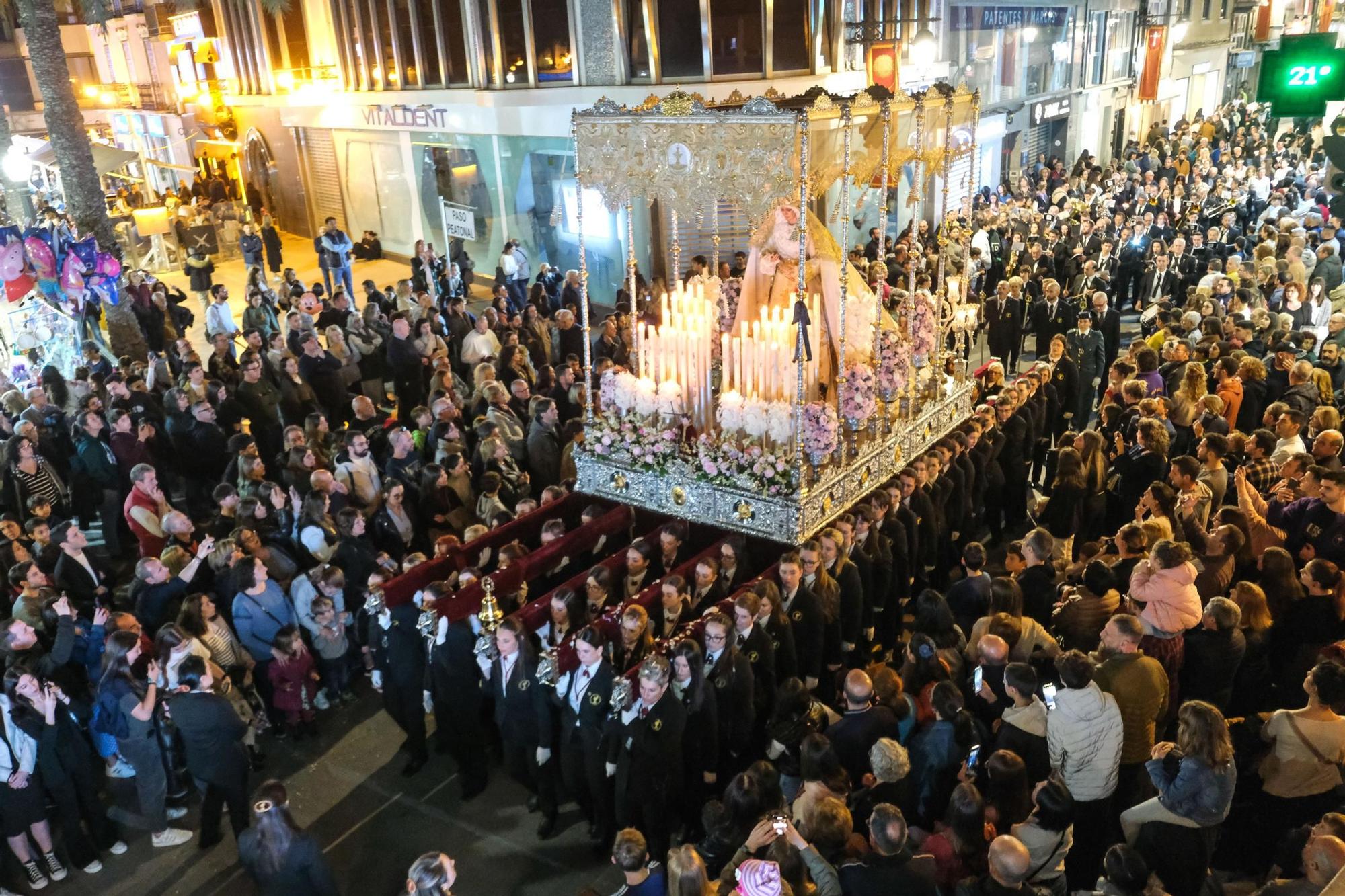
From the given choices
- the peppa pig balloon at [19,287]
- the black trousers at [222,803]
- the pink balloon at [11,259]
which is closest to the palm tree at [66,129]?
the peppa pig balloon at [19,287]

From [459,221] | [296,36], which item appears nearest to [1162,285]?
[459,221]

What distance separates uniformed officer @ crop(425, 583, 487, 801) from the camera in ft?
21.0

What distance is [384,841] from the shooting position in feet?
20.9

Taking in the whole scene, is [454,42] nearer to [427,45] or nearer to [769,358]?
[427,45]

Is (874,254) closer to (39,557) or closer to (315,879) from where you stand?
(39,557)

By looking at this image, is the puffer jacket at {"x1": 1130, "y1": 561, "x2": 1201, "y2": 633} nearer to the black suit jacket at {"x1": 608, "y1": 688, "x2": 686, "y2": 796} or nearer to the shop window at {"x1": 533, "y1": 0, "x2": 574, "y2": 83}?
the black suit jacket at {"x1": 608, "y1": 688, "x2": 686, "y2": 796}

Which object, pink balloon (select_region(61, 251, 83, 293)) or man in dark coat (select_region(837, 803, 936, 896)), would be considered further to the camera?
pink balloon (select_region(61, 251, 83, 293))

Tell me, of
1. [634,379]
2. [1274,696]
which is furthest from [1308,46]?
[634,379]

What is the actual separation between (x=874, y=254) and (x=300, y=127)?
54.0ft

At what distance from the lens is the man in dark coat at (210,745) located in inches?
224

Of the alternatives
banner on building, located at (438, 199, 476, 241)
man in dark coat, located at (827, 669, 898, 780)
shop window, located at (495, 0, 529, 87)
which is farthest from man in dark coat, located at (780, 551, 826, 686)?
shop window, located at (495, 0, 529, 87)

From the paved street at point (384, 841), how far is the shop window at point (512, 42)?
565 inches

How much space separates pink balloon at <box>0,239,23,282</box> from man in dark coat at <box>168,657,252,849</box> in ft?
35.4

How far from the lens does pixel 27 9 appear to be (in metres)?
15.2
